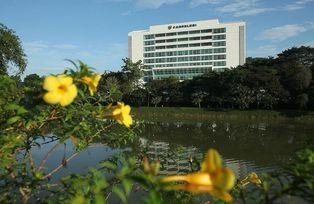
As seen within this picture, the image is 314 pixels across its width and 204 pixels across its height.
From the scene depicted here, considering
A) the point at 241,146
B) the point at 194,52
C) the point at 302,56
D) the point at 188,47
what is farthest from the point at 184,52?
the point at 241,146

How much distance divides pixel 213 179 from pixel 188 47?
4116 inches

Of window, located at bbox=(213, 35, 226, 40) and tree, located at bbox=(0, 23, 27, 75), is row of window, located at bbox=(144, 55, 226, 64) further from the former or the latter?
tree, located at bbox=(0, 23, 27, 75)

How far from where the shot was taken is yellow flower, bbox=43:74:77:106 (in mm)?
1578

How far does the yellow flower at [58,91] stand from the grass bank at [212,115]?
47.1 meters

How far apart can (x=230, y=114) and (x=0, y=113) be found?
5631cm

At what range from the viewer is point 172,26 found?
350 feet

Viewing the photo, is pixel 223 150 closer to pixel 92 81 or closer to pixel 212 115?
pixel 92 81

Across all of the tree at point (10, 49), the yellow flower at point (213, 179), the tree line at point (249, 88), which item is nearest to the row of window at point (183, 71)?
the tree line at point (249, 88)

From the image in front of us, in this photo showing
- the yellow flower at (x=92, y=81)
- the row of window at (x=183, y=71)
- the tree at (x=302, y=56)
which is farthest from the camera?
the row of window at (x=183, y=71)

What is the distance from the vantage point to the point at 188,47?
4122 inches

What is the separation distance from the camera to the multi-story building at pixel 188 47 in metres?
99.4

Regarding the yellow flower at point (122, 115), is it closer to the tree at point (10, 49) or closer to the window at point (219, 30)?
the tree at point (10, 49)

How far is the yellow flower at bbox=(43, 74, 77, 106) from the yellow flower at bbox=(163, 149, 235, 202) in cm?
54

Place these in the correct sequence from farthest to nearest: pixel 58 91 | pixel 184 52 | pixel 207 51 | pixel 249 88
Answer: pixel 184 52
pixel 207 51
pixel 249 88
pixel 58 91
